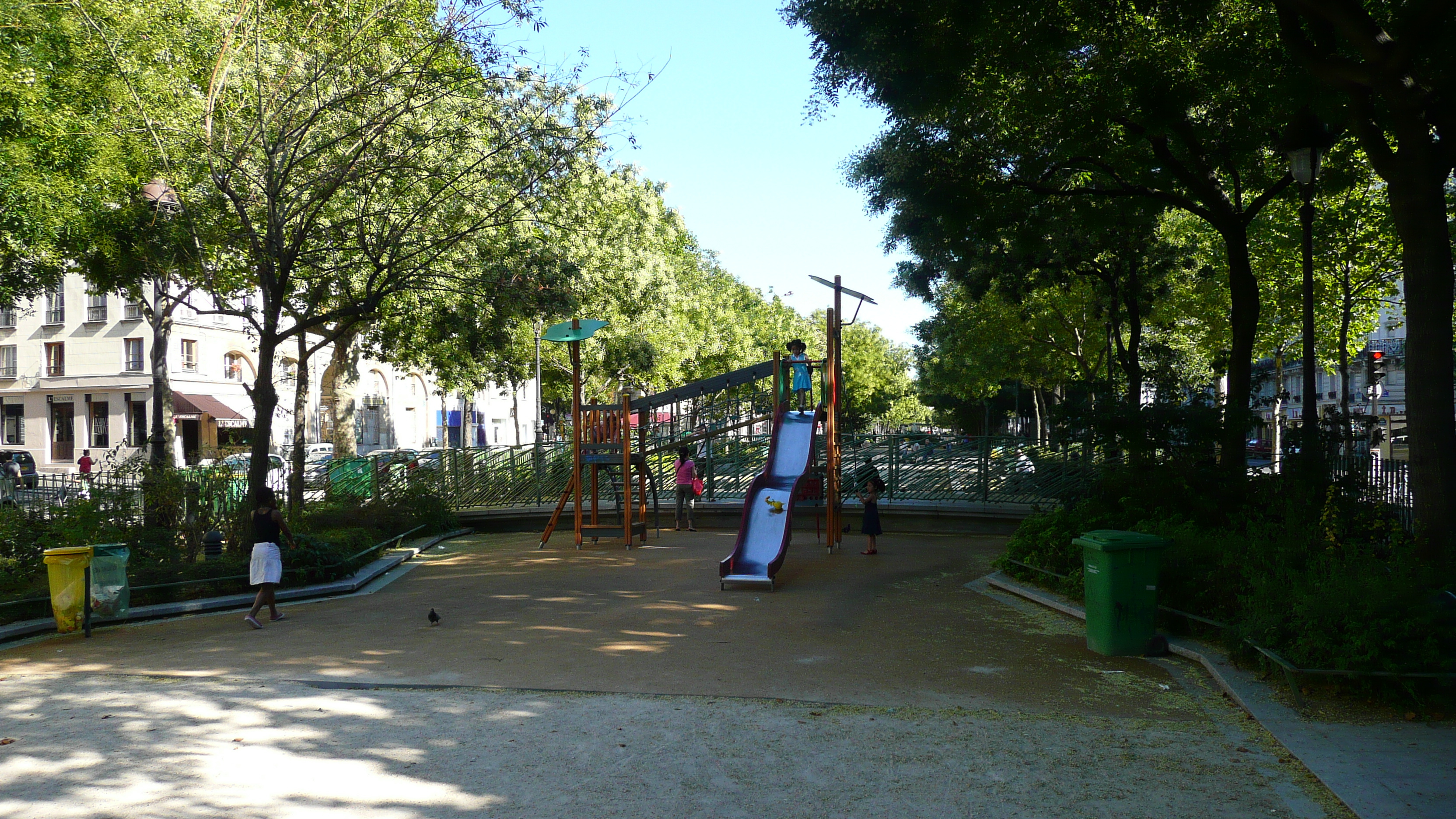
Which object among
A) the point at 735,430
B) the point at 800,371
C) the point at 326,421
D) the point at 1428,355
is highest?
the point at 800,371

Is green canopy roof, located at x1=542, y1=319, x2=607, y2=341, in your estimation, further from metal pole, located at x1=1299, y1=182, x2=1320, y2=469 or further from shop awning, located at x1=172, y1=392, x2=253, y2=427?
shop awning, located at x1=172, y1=392, x2=253, y2=427

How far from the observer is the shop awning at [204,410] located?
137ft

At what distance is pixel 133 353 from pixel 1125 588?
45918 mm

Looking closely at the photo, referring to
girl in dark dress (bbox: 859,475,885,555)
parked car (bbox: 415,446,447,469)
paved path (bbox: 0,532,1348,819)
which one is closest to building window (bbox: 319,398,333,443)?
parked car (bbox: 415,446,447,469)

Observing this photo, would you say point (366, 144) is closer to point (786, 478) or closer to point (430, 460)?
point (786, 478)

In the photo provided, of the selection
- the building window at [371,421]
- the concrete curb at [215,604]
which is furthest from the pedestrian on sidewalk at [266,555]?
the building window at [371,421]

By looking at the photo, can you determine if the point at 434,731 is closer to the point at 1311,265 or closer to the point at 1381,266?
the point at 1311,265

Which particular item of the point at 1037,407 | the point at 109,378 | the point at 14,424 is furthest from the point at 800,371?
the point at 14,424

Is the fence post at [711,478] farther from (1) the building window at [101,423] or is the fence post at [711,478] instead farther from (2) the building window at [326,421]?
(1) the building window at [101,423]

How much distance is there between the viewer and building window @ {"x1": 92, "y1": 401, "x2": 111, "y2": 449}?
1725 inches

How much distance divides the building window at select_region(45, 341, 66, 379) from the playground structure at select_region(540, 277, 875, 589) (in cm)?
3549

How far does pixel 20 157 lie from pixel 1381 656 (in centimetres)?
1790

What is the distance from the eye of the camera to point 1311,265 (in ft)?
43.2

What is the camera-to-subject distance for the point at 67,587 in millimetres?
10141
